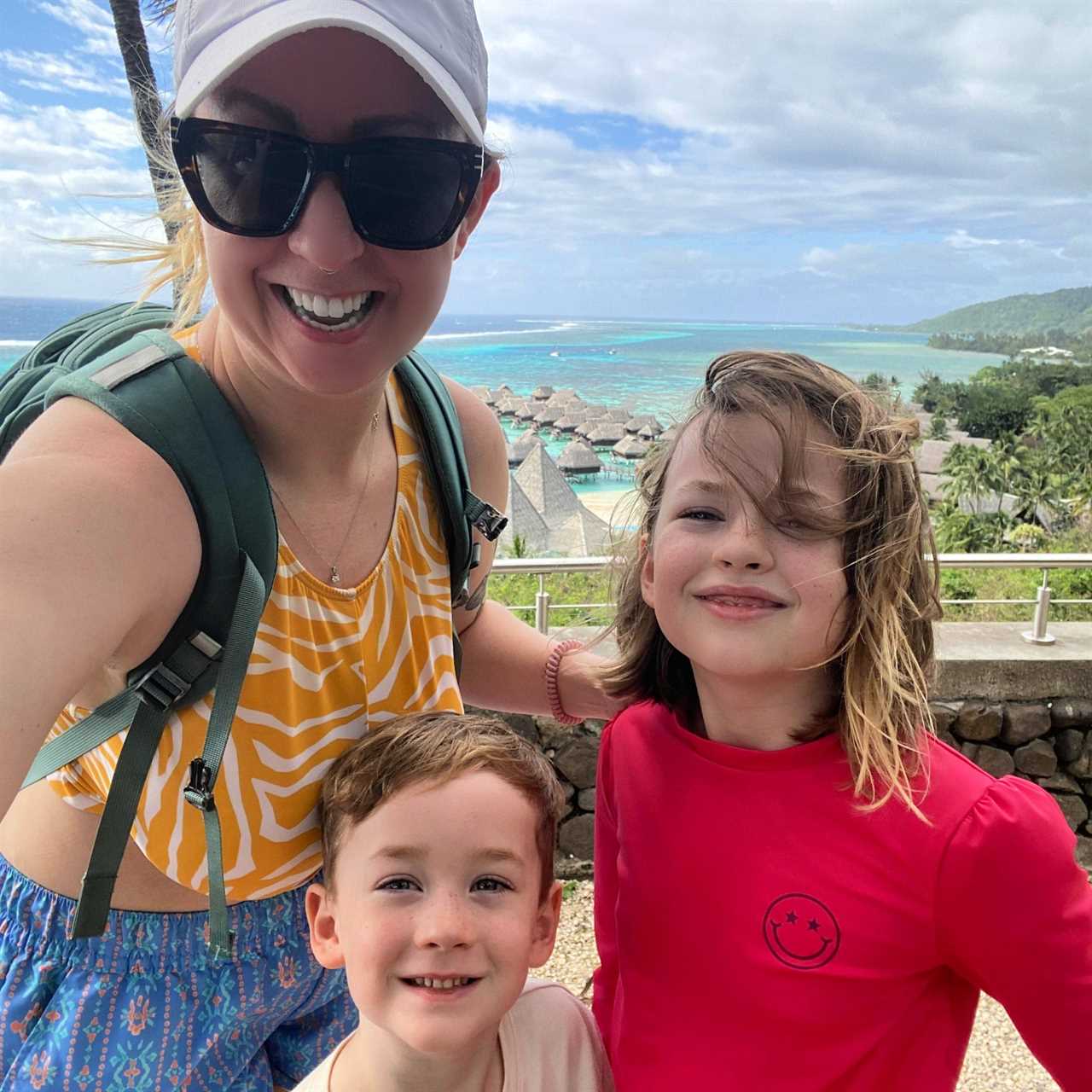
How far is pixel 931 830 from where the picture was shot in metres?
1.17

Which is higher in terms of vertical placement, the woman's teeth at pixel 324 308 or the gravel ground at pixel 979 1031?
the woman's teeth at pixel 324 308

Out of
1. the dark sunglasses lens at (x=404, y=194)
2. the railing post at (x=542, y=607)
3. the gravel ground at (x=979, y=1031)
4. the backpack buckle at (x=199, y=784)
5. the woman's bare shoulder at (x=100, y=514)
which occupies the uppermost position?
the dark sunglasses lens at (x=404, y=194)

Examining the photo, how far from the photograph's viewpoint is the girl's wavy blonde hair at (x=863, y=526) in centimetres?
127

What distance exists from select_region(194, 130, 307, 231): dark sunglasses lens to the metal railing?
10.5ft

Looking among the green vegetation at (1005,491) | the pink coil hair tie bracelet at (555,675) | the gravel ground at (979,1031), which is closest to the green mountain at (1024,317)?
the green vegetation at (1005,491)

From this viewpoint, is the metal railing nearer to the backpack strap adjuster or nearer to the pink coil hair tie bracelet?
the pink coil hair tie bracelet

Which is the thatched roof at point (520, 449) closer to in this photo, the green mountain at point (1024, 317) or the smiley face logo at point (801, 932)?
the smiley face logo at point (801, 932)

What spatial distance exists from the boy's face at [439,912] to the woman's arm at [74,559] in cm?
42

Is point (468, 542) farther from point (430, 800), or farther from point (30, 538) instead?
point (30, 538)

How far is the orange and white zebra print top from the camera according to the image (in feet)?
3.83

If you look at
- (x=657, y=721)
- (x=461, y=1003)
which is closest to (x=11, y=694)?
(x=461, y=1003)

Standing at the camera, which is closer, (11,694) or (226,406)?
(11,694)

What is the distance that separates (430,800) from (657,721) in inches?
16.9

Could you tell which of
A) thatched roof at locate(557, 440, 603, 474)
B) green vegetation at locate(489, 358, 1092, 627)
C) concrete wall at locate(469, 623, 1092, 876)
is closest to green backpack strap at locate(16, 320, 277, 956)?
green vegetation at locate(489, 358, 1092, 627)
